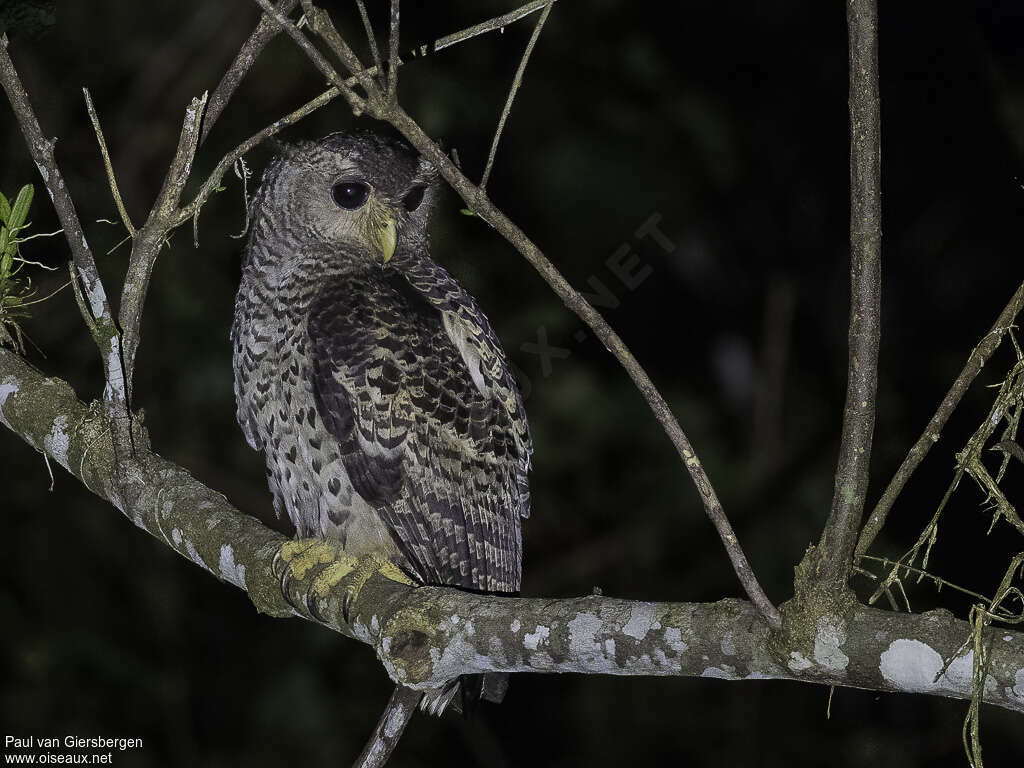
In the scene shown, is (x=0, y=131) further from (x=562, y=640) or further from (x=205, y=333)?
(x=562, y=640)

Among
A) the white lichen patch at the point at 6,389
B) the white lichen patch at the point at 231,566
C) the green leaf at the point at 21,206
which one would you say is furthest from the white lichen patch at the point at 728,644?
the white lichen patch at the point at 6,389

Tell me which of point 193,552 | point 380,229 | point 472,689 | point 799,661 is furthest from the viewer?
point 380,229

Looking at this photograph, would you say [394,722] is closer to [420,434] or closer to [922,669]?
[420,434]

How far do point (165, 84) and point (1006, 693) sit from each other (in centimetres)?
407

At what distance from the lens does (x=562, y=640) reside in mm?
1455

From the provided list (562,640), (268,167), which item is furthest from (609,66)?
(562,640)

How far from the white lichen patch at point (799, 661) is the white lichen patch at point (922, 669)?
0.08m

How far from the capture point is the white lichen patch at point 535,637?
1.47 metres

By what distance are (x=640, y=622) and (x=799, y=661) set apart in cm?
21

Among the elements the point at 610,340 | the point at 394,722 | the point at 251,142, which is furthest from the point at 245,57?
the point at 394,722

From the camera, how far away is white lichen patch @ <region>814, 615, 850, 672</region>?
1.27 m

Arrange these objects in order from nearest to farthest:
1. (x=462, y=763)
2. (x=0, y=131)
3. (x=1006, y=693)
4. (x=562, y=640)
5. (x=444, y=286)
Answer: (x=1006, y=693), (x=562, y=640), (x=444, y=286), (x=0, y=131), (x=462, y=763)

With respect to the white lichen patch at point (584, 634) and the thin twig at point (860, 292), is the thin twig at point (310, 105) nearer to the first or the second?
the thin twig at point (860, 292)

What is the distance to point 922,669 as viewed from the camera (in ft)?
4.00
